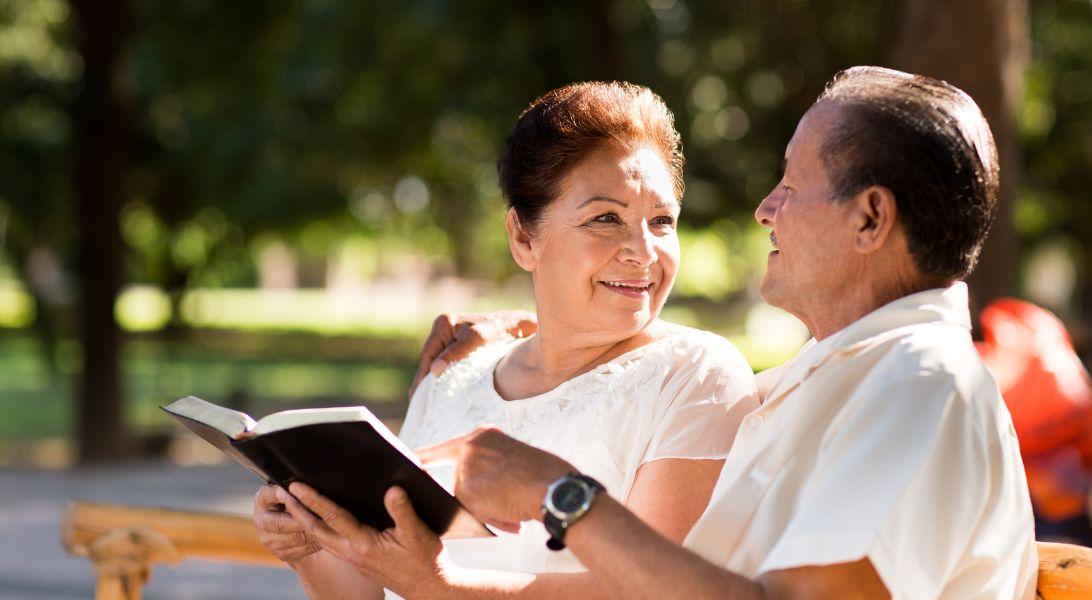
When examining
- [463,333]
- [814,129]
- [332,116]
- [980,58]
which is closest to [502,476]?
[814,129]

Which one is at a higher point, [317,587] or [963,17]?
[963,17]

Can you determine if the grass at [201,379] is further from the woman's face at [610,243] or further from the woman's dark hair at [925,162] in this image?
the woman's dark hair at [925,162]

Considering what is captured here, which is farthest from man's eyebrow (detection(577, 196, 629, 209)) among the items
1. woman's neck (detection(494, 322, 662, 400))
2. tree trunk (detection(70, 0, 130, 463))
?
tree trunk (detection(70, 0, 130, 463))

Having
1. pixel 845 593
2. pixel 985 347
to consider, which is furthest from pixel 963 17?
pixel 845 593

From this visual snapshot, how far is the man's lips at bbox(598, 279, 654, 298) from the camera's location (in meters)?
2.78

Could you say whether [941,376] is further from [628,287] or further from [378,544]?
[628,287]

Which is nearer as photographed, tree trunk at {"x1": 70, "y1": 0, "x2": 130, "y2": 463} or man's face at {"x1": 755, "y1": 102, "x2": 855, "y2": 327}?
man's face at {"x1": 755, "y1": 102, "x2": 855, "y2": 327}

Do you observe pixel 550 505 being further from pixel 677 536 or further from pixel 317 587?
pixel 317 587

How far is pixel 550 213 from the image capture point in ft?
9.21

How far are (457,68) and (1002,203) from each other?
736 centimetres

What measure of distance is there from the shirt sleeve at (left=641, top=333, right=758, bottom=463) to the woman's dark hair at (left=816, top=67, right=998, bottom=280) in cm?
63

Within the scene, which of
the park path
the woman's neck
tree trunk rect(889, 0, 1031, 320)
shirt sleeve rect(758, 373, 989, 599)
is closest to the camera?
shirt sleeve rect(758, 373, 989, 599)

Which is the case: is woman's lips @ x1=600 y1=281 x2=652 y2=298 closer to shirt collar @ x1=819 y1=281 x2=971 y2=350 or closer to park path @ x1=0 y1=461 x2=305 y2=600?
shirt collar @ x1=819 y1=281 x2=971 y2=350

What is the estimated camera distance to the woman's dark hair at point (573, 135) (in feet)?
8.94
